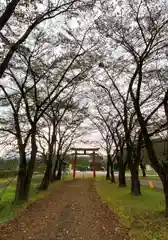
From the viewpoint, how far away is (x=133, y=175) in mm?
13438

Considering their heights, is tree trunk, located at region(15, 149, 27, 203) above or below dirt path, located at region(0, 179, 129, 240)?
above

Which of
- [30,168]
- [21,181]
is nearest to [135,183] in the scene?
[30,168]

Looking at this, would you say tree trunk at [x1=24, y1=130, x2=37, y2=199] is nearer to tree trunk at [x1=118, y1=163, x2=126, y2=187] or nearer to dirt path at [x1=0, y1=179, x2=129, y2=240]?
dirt path at [x1=0, y1=179, x2=129, y2=240]

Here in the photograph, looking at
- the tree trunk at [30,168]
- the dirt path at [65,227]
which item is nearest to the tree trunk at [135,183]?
the dirt path at [65,227]

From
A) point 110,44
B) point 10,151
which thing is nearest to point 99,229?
point 10,151

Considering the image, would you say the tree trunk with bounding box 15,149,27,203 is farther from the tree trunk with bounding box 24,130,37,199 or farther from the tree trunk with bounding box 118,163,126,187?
the tree trunk with bounding box 118,163,126,187

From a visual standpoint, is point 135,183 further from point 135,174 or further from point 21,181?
point 21,181

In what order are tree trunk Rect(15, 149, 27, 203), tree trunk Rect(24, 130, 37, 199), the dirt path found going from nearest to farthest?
1. the dirt path
2. tree trunk Rect(15, 149, 27, 203)
3. tree trunk Rect(24, 130, 37, 199)

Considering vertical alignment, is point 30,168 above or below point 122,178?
above

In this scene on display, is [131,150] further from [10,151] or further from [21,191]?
[10,151]

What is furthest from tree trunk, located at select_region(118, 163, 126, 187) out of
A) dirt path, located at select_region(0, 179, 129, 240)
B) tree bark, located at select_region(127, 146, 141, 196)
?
dirt path, located at select_region(0, 179, 129, 240)

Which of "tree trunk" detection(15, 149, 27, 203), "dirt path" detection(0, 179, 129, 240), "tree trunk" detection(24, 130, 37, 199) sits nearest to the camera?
"dirt path" detection(0, 179, 129, 240)

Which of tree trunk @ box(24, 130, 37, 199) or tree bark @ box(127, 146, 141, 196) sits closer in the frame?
tree trunk @ box(24, 130, 37, 199)

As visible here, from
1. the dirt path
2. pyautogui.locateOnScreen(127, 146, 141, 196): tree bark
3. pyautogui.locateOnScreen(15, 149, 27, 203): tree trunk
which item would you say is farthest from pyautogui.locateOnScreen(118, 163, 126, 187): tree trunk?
the dirt path
